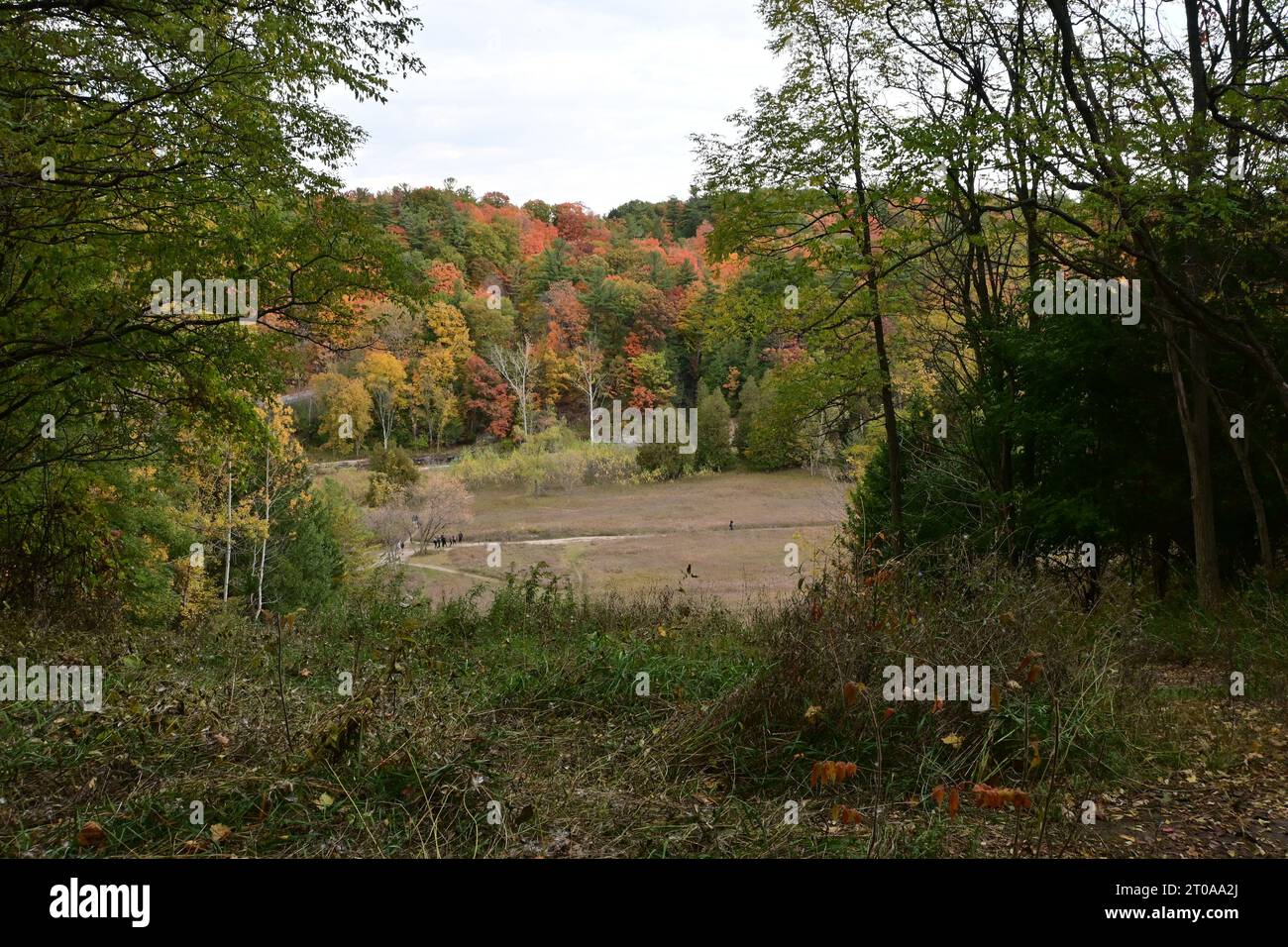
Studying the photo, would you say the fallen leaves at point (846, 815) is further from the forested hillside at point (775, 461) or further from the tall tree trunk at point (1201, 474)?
the tall tree trunk at point (1201, 474)

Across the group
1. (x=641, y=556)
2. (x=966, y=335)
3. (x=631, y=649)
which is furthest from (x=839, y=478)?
(x=631, y=649)

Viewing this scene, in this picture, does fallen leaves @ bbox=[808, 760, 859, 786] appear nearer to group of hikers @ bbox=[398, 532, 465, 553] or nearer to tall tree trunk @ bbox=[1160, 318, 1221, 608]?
tall tree trunk @ bbox=[1160, 318, 1221, 608]

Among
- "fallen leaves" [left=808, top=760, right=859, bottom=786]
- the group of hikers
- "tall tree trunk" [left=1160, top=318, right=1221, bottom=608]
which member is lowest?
the group of hikers

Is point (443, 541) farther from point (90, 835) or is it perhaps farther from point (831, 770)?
point (831, 770)

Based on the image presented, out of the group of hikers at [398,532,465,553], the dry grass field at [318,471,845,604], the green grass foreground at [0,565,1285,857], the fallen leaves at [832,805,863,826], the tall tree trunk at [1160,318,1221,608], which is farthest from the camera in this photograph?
the group of hikers at [398,532,465,553]

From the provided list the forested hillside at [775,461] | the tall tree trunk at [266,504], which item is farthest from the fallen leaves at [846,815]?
the tall tree trunk at [266,504]

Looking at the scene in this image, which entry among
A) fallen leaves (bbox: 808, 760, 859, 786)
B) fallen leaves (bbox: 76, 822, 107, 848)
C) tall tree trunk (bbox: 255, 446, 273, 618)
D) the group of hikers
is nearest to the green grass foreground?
fallen leaves (bbox: 76, 822, 107, 848)

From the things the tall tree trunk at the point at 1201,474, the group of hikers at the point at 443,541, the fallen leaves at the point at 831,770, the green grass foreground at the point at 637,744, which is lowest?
the group of hikers at the point at 443,541

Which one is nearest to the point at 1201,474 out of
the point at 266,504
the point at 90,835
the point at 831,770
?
the point at 831,770

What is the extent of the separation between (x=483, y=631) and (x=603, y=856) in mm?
5597

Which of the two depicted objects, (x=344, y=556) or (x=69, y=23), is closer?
(x=69, y=23)

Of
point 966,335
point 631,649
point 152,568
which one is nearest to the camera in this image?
point 631,649

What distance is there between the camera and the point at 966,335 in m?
12.5

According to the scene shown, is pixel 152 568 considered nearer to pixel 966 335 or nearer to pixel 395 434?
pixel 966 335
